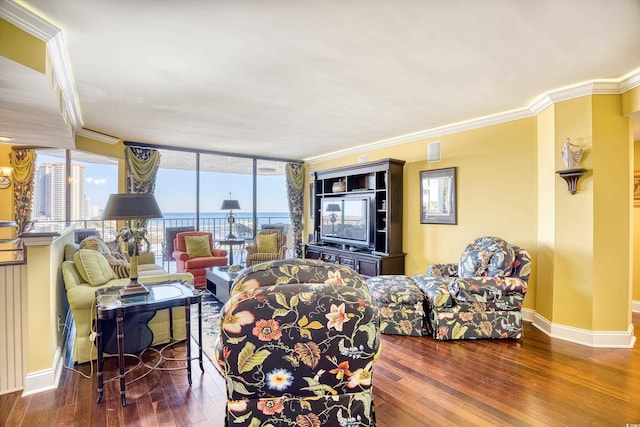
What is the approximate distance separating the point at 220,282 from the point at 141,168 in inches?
117

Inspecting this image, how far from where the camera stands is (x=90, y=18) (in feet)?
6.40

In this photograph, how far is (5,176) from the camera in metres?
5.36

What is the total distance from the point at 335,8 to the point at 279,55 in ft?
2.33

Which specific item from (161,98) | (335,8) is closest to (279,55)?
(335,8)

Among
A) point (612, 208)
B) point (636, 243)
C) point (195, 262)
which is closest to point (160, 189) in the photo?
point (195, 262)

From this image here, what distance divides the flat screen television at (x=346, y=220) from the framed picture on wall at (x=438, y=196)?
36.2 inches

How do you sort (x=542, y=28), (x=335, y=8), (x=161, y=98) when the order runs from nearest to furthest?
(x=335, y=8) → (x=542, y=28) → (x=161, y=98)

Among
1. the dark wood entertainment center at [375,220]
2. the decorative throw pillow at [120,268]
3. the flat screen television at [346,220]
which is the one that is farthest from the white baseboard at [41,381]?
the flat screen television at [346,220]

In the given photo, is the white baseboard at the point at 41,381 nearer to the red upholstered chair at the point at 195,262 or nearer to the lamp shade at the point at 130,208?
the lamp shade at the point at 130,208

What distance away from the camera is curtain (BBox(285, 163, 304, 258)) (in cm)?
745

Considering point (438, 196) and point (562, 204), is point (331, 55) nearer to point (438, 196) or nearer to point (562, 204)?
point (562, 204)

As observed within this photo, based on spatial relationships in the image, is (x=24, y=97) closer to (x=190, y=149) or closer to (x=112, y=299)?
(x=112, y=299)

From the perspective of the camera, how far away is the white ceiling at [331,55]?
1886 millimetres

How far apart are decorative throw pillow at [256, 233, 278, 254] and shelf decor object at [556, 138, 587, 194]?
462 cm
